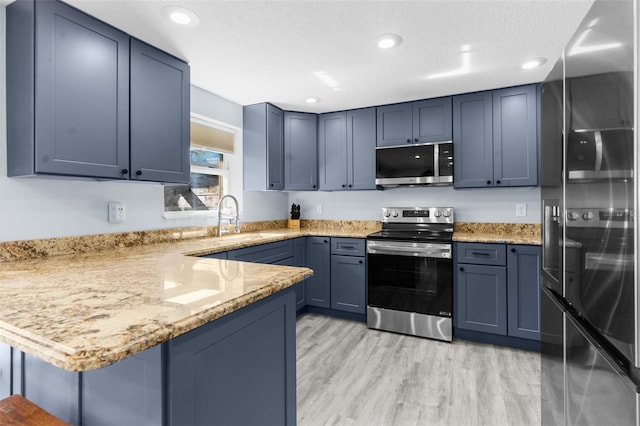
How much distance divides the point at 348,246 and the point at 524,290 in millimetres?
1572

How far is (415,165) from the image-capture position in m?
3.41

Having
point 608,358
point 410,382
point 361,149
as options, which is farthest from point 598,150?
point 361,149

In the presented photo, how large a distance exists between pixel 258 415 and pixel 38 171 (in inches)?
63.5

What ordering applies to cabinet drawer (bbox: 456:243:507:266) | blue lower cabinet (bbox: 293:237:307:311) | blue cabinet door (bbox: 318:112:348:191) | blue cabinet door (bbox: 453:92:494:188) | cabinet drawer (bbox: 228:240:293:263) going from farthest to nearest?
blue cabinet door (bbox: 318:112:348:191)
blue lower cabinet (bbox: 293:237:307:311)
blue cabinet door (bbox: 453:92:494:188)
cabinet drawer (bbox: 456:243:507:266)
cabinet drawer (bbox: 228:240:293:263)

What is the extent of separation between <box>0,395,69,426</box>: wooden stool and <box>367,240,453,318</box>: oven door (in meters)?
2.66

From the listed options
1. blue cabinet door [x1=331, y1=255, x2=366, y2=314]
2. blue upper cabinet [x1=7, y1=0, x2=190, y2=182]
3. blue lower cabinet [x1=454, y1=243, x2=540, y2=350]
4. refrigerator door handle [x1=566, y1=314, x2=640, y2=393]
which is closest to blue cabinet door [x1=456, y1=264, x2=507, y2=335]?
blue lower cabinet [x1=454, y1=243, x2=540, y2=350]

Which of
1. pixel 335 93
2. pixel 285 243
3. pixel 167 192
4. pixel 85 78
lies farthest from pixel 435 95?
pixel 85 78

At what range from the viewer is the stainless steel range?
9.77 feet

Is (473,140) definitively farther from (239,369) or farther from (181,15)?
(239,369)

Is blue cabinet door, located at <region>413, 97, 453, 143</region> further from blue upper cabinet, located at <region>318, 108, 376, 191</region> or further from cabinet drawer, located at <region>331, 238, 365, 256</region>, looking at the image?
cabinet drawer, located at <region>331, 238, 365, 256</region>

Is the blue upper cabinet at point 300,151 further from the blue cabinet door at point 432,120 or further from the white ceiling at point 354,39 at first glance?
the blue cabinet door at point 432,120

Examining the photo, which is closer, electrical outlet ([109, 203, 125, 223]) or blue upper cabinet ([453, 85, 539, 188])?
electrical outlet ([109, 203, 125, 223])

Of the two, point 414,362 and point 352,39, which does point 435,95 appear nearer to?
point 352,39

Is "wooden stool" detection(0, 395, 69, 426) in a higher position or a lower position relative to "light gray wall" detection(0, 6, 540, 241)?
lower
